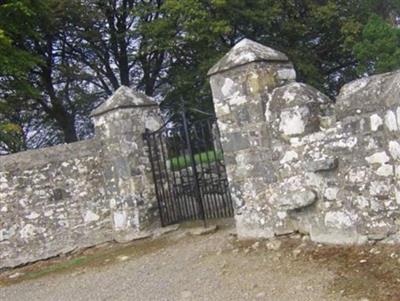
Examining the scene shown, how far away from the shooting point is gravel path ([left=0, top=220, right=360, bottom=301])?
4.28 meters

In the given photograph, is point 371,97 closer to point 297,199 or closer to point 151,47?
point 297,199

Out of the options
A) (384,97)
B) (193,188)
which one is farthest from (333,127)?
(193,188)

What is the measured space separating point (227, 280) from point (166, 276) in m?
0.84

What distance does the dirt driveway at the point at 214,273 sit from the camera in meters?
4.05

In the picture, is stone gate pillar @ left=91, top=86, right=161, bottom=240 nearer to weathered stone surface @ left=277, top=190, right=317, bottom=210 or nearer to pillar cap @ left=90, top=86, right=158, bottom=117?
pillar cap @ left=90, top=86, right=158, bottom=117

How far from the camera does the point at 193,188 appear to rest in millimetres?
7430

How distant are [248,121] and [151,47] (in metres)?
13.3

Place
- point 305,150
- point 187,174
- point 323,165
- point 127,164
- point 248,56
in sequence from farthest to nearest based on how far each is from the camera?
point 127,164 → point 187,174 → point 248,56 → point 305,150 → point 323,165

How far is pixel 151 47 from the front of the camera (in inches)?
723

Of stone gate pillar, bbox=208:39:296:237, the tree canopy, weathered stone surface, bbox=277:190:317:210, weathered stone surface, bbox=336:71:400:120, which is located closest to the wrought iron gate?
stone gate pillar, bbox=208:39:296:237

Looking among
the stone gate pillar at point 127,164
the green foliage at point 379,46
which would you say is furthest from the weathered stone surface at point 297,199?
the green foliage at point 379,46

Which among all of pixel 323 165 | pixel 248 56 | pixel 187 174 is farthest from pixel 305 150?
pixel 187 174

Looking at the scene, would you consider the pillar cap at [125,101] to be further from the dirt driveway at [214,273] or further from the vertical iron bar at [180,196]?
the dirt driveway at [214,273]

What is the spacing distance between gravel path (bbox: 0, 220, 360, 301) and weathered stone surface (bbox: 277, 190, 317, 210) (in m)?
0.46
